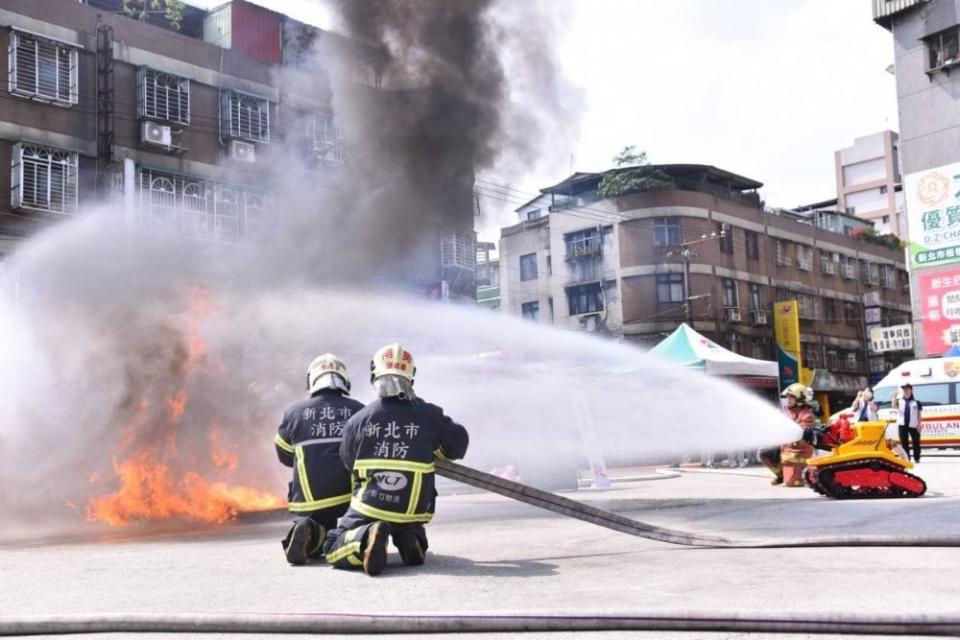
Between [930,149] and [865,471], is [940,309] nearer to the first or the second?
[930,149]

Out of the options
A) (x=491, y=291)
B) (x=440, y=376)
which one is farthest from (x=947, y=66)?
(x=440, y=376)

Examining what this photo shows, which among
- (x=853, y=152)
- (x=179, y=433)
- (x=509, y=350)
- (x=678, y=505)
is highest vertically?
(x=853, y=152)

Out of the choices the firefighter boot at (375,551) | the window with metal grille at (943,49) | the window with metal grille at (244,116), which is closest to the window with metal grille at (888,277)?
the window with metal grille at (943,49)

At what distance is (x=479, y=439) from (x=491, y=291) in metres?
35.7

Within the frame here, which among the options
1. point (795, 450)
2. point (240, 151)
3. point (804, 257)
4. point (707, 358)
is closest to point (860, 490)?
point (795, 450)

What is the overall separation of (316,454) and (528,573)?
1.94m

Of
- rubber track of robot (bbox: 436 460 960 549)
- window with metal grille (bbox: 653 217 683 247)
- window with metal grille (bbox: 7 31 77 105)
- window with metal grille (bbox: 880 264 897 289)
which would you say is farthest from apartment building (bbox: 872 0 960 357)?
rubber track of robot (bbox: 436 460 960 549)

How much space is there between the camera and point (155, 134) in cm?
2330

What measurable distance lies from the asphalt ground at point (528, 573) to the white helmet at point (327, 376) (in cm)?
139

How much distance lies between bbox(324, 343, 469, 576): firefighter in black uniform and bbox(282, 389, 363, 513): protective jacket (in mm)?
366

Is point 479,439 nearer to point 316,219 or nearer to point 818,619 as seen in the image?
point 316,219

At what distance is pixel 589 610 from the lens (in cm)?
448

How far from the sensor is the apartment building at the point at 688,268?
1626 inches

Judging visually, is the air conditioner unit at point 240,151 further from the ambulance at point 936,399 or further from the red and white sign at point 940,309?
the red and white sign at point 940,309
